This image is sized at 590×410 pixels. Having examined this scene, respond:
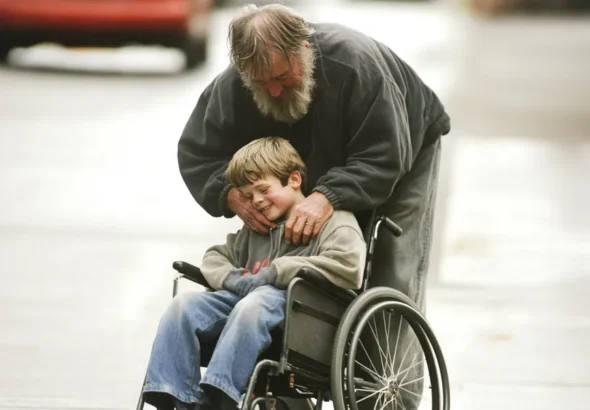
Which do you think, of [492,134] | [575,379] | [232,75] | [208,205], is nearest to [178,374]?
[208,205]

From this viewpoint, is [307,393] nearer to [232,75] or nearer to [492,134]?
[232,75]

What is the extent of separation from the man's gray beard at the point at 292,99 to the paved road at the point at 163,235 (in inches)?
67.3

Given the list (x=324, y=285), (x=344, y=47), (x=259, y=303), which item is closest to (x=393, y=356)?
(x=324, y=285)

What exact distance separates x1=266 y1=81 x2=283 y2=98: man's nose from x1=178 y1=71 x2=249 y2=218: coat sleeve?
284 millimetres

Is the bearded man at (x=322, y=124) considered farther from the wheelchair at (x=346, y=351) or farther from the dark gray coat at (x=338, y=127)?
the wheelchair at (x=346, y=351)

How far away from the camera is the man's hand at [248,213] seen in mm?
4426

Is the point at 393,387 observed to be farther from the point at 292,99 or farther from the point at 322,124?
the point at 292,99

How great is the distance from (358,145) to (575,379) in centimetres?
214

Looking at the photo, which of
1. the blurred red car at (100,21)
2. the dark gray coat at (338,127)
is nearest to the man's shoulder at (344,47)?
the dark gray coat at (338,127)

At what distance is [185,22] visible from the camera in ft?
50.8

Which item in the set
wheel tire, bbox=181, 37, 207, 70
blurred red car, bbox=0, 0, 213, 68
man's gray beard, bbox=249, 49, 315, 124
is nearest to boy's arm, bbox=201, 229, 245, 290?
man's gray beard, bbox=249, 49, 315, 124

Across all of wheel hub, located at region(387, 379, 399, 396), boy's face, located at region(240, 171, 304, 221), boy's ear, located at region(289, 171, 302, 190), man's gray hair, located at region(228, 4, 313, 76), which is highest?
man's gray hair, located at region(228, 4, 313, 76)

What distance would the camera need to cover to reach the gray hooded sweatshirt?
13.8ft

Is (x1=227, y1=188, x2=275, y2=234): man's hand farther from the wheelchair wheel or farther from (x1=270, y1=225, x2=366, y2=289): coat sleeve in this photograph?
the wheelchair wheel
